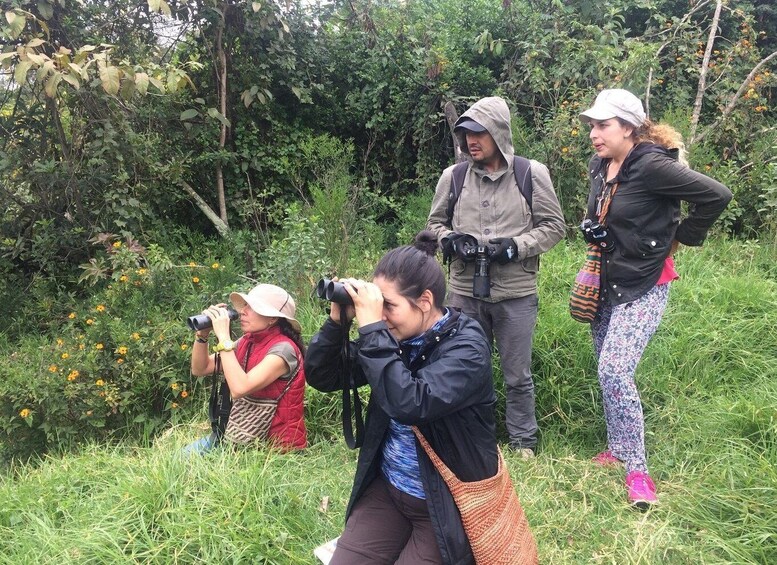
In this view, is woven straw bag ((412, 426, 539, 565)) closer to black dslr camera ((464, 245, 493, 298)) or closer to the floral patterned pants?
the floral patterned pants

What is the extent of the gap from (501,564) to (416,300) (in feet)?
2.70


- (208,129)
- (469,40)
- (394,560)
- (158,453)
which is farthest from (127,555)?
(469,40)

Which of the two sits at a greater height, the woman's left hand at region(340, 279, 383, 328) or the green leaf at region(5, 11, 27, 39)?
the green leaf at region(5, 11, 27, 39)

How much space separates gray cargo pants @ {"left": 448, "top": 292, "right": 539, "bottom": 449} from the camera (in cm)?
299

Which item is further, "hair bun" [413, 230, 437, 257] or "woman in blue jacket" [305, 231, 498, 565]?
"hair bun" [413, 230, 437, 257]

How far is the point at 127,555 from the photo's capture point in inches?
81.8

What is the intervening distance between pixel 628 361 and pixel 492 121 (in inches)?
50.6

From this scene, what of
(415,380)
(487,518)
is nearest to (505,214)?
(415,380)

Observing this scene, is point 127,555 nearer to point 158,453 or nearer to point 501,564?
point 158,453

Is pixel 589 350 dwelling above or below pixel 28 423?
above

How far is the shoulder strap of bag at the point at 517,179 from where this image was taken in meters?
2.95

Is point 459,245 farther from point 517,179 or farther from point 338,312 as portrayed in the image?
point 338,312

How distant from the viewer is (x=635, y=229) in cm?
254

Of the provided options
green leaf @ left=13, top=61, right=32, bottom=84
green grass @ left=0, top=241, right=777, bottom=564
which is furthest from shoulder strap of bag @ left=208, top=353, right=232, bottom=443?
green leaf @ left=13, top=61, right=32, bottom=84
